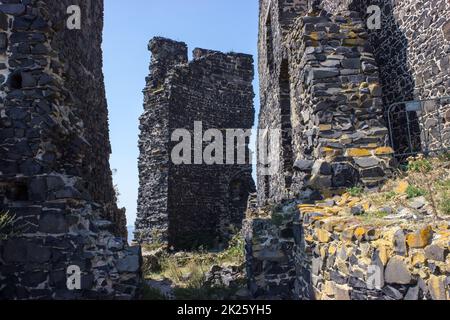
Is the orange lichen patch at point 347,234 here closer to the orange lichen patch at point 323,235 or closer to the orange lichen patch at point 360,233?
the orange lichen patch at point 360,233

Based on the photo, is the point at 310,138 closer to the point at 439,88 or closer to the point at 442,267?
the point at 442,267

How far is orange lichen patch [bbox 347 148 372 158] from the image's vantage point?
18.8 ft

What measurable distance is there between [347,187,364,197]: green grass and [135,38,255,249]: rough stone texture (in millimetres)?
8656

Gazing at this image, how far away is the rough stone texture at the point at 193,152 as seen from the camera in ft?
44.5

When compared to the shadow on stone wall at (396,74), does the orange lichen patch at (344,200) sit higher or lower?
lower

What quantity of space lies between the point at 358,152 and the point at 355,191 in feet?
2.24

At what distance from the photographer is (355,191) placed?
17.7 feet

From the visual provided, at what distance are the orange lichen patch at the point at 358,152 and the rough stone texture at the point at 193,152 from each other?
8.56 meters

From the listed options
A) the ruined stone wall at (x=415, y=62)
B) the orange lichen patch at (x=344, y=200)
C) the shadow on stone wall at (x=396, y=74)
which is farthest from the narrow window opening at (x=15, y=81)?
the shadow on stone wall at (x=396, y=74)

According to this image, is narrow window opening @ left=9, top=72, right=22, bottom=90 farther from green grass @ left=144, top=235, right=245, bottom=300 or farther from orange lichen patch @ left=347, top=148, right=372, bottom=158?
orange lichen patch @ left=347, top=148, right=372, bottom=158

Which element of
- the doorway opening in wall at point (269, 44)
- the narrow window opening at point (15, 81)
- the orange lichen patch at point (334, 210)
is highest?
the doorway opening in wall at point (269, 44)

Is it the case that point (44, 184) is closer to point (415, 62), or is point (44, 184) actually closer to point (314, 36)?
point (314, 36)

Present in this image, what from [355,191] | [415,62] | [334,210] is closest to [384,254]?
[334,210]
